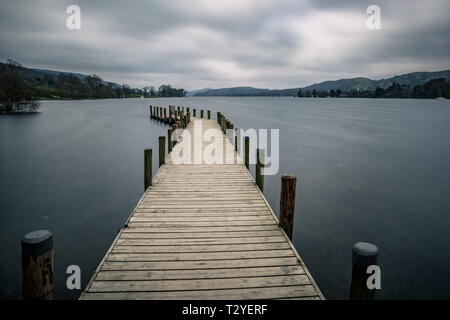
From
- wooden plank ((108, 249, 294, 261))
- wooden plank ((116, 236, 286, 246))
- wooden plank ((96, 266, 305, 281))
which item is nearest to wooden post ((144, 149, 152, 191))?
wooden plank ((116, 236, 286, 246))

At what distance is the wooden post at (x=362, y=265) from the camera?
291 cm

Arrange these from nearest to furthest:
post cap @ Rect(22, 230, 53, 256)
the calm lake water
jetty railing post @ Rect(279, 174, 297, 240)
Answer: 1. post cap @ Rect(22, 230, 53, 256)
2. jetty railing post @ Rect(279, 174, 297, 240)
3. the calm lake water

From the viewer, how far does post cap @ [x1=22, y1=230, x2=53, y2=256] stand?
9.27 feet

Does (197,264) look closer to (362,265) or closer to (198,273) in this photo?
(198,273)

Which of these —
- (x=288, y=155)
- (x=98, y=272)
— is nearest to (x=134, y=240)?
(x=98, y=272)

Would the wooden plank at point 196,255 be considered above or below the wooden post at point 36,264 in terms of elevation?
below

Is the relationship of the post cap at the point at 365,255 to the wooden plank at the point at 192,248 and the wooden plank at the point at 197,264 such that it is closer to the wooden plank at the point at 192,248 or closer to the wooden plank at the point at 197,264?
the wooden plank at the point at 197,264

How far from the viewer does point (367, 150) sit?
22672mm

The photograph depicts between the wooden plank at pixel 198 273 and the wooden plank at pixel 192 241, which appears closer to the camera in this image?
the wooden plank at pixel 198 273

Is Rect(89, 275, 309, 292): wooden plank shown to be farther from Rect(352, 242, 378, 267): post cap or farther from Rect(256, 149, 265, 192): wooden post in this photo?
Rect(256, 149, 265, 192): wooden post

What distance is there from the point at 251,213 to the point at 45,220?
290 inches

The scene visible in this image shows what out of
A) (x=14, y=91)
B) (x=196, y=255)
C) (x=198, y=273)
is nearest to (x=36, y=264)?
(x=198, y=273)

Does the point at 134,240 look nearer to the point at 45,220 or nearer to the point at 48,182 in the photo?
the point at 45,220

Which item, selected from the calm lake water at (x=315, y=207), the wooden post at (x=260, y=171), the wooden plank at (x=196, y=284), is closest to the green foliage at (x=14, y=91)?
the calm lake water at (x=315, y=207)
